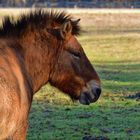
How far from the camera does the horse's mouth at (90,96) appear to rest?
→ 26.8 ft

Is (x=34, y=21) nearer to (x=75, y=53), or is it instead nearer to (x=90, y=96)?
(x=75, y=53)

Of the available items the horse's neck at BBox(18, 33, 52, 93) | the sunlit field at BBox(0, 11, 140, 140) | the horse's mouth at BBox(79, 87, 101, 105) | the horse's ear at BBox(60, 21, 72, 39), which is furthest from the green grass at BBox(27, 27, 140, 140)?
the horse's ear at BBox(60, 21, 72, 39)

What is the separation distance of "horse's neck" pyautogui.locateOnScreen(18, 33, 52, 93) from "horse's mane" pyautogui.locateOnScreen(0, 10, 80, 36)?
159 mm

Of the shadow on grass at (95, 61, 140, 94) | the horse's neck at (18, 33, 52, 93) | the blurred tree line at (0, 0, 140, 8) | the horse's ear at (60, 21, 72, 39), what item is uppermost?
the horse's ear at (60, 21, 72, 39)

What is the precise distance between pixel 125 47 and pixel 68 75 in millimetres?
27391

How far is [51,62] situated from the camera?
8.14m

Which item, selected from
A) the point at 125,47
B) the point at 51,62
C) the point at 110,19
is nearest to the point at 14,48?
the point at 51,62

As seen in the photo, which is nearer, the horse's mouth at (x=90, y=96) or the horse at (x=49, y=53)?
the horse at (x=49, y=53)

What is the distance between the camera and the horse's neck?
798cm

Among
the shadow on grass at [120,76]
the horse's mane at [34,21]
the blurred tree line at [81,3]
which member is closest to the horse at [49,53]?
the horse's mane at [34,21]

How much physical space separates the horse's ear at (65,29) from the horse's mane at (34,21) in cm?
18

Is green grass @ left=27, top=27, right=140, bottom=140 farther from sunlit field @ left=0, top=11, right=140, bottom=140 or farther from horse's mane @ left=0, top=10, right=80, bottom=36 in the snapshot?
horse's mane @ left=0, top=10, right=80, bottom=36

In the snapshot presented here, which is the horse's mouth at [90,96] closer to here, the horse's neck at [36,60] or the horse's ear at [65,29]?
the horse's neck at [36,60]

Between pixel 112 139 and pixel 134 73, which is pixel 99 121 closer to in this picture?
pixel 112 139
